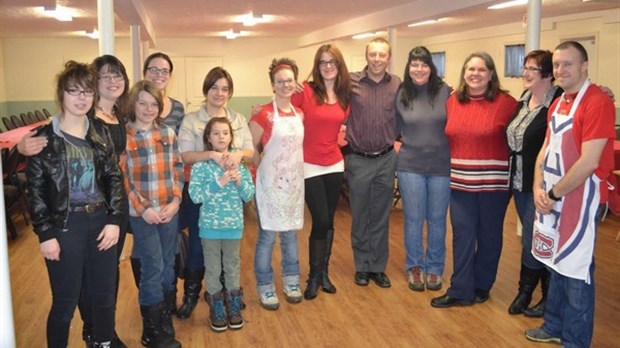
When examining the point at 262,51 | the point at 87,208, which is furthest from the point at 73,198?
the point at 262,51

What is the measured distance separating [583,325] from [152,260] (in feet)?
6.94

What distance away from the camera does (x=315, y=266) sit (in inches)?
152

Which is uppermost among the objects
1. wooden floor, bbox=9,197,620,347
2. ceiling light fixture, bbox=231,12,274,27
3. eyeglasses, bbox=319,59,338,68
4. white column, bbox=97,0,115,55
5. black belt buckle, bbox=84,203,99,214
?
ceiling light fixture, bbox=231,12,274,27

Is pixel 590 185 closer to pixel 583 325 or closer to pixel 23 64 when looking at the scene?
pixel 583 325

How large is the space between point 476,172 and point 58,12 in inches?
256

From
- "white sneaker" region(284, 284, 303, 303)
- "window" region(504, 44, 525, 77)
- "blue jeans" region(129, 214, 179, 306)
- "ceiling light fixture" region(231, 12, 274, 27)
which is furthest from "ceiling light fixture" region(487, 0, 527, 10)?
"blue jeans" region(129, 214, 179, 306)

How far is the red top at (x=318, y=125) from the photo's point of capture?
12.0ft

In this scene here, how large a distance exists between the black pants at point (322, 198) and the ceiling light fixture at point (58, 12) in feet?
16.8

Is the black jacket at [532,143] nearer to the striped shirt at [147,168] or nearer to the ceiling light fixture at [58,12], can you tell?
the striped shirt at [147,168]

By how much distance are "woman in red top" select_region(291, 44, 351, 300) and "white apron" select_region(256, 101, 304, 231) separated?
97mm

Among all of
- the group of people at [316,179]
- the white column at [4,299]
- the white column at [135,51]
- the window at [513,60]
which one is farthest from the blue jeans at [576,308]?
the window at [513,60]

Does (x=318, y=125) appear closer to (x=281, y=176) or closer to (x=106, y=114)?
(x=281, y=176)

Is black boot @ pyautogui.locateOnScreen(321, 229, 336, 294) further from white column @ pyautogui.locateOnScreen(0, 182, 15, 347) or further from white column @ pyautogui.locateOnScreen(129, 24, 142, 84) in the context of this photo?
white column @ pyautogui.locateOnScreen(129, 24, 142, 84)

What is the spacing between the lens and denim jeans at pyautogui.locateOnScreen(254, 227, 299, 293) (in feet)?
12.0
